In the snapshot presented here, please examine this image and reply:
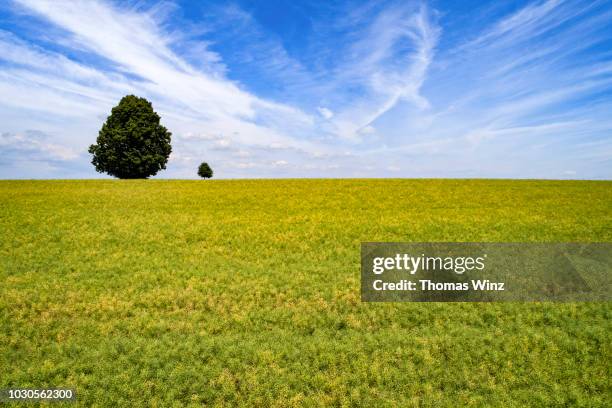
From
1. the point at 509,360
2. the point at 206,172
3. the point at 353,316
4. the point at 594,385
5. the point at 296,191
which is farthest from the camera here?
the point at 206,172

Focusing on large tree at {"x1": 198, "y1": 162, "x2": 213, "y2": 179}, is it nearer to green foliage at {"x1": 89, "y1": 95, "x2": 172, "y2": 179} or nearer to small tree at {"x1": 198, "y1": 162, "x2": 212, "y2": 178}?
small tree at {"x1": 198, "y1": 162, "x2": 212, "y2": 178}

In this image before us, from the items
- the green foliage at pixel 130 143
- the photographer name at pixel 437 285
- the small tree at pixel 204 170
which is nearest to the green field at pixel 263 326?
the photographer name at pixel 437 285

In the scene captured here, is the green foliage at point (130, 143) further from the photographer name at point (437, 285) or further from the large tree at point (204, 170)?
the photographer name at point (437, 285)

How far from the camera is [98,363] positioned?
29.3ft

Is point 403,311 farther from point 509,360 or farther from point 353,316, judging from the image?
point 509,360

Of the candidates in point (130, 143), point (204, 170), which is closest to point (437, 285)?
point (130, 143)

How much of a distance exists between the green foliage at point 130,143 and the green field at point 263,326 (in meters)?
36.0

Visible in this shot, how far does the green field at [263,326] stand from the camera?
823 cm

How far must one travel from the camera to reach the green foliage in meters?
55.8

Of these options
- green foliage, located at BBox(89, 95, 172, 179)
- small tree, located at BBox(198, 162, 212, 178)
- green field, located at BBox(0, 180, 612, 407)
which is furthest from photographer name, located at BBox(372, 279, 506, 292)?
small tree, located at BBox(198, 162, 212, 178)

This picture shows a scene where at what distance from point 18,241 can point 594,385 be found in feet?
76.8

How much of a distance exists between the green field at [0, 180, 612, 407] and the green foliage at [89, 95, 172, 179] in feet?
118

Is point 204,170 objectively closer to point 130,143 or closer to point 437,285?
point 130,143

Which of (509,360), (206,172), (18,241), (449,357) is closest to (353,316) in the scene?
(449,357)
